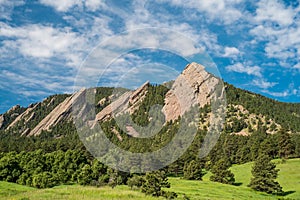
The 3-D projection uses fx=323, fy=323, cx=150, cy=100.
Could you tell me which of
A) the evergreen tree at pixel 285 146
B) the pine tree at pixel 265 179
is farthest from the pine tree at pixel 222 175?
the evergreen tree at pixel 285 146

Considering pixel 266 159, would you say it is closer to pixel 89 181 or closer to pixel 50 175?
pixel 89 181

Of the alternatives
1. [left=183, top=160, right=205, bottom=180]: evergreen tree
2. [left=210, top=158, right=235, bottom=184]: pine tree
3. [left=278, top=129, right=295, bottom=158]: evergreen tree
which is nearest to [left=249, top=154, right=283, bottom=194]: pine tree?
[left=210, top=158, right=235, bottom=184]: pine tree

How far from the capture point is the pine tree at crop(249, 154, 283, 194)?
176 feet

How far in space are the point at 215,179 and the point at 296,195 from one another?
22.8 meters

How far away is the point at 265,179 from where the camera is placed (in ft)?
182

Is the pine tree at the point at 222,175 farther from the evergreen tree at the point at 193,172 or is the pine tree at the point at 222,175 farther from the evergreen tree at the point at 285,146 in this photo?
the evergreen tree at the point at 285,146

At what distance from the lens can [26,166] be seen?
239 feet

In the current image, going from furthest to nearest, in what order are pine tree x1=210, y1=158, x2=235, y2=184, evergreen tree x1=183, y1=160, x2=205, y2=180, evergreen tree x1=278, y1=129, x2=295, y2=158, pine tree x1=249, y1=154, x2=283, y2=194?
evergreen tree x1=278, y1=129, x2=295, y2=158
evergreen tree x1=183, y1=160, x2=205, y2=180
pine tree x1=210, y1=158, x2=235, y2=184
pine tree x1=249, y1=154, x2=283, y2=194

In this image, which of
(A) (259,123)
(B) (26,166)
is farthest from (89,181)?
(A) (259,123)

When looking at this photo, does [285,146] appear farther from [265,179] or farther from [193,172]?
[265,179]

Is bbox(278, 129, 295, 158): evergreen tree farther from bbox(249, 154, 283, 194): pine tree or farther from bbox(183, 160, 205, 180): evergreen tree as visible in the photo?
bbox(249, 154, 283, 194): pine tree

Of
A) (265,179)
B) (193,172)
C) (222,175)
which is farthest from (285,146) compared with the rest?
(265,179)

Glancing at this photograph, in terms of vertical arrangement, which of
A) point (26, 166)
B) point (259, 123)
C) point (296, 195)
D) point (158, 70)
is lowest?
point (296, 195)

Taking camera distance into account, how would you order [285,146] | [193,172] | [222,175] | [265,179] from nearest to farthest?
[265,179]
[222,175]
[193,172]
[285,146]
